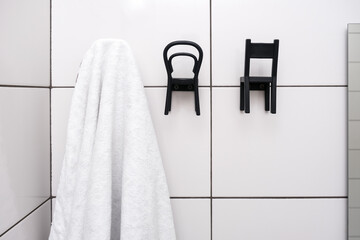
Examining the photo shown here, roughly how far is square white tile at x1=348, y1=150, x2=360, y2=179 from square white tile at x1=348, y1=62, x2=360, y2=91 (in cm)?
16

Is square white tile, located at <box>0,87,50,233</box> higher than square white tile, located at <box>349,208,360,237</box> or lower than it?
higher

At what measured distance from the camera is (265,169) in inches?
29.5

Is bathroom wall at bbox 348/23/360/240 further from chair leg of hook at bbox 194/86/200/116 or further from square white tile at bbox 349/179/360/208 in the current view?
chair leg of hook at bbox 194/86/200/116

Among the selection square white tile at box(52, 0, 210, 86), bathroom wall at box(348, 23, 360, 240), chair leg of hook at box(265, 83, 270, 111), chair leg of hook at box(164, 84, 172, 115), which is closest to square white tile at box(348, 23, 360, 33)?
bathroom wall at box(348, 23, 360, 240)

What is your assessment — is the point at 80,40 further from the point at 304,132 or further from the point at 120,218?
the point at 304,132

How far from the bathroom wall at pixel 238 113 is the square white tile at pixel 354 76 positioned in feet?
0.05

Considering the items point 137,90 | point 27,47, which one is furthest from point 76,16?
point 137,90

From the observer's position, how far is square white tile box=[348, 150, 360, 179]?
74cm

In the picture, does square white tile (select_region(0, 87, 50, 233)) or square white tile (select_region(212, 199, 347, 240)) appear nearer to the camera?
square white tile (select_region(0, 87, 50, 233))

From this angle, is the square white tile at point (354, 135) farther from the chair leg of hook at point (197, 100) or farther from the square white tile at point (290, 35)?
the chair leg of hook at point (197, 100)

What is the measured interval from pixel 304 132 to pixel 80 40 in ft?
2.06

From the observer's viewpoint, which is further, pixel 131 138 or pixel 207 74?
pixel 207 74

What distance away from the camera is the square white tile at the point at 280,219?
747 millimetres

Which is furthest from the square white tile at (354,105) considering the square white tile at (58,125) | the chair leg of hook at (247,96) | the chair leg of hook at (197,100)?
the square white tile at (58,125)
